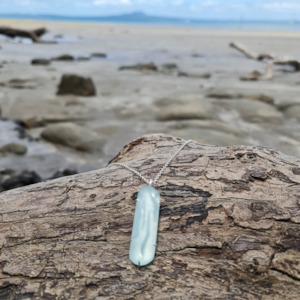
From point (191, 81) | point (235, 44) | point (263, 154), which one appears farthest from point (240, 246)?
point (235, 44)

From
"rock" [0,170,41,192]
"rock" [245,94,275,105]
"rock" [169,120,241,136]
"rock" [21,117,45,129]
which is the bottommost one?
"rock" [0,170,41,192]

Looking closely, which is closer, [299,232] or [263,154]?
[299,232]

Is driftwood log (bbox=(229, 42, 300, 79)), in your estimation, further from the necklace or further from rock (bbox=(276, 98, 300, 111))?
the necklace

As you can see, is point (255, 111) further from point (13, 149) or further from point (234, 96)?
point (13, 149)

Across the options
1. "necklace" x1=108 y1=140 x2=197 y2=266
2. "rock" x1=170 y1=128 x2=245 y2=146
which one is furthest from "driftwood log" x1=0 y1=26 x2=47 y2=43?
"necklace" x1=108 y1=140 x2=197 y2=266

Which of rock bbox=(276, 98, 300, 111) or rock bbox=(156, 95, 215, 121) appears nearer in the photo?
rock bbox=(156, 95, 215, 121)

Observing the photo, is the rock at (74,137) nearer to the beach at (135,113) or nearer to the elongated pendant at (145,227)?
the beach at (135,113)

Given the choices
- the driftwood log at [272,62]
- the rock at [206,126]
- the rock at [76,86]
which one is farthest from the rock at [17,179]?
the driftwood log at [272,62]

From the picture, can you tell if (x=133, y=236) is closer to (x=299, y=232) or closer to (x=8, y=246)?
(x=8, y=246)
